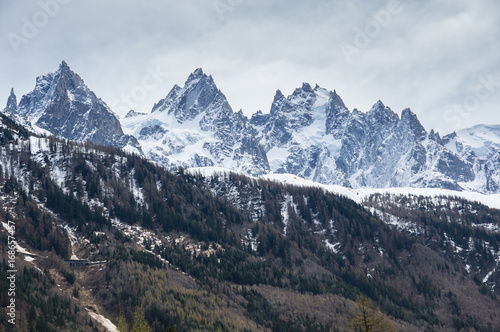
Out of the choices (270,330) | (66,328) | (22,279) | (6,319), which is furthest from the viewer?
(270,330)

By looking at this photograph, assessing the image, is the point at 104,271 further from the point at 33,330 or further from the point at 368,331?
the point at 368,331

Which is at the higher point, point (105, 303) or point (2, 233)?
point (2, 233)

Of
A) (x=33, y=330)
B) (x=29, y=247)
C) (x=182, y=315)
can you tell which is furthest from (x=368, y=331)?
(x=29, y=247)

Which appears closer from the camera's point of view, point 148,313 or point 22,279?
point 22,279

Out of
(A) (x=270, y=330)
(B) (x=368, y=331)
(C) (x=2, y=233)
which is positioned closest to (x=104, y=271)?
(C) (x=2, y=233)

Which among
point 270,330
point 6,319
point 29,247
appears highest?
point 29,247

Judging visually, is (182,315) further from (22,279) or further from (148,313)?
(22,279)

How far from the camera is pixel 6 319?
5098 inches

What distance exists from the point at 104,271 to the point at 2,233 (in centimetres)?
4606

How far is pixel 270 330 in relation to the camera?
188 meters

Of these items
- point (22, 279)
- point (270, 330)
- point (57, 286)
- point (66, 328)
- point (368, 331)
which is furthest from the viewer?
point (270, 330)

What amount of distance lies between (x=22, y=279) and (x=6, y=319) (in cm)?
2834

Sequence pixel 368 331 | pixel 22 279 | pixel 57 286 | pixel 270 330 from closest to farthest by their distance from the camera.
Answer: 1. pixel 368 331
2. pixel 22 279
3. pixel 57 286
4. pixel 270 330

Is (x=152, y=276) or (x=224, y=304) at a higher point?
(x=152, y=276)
